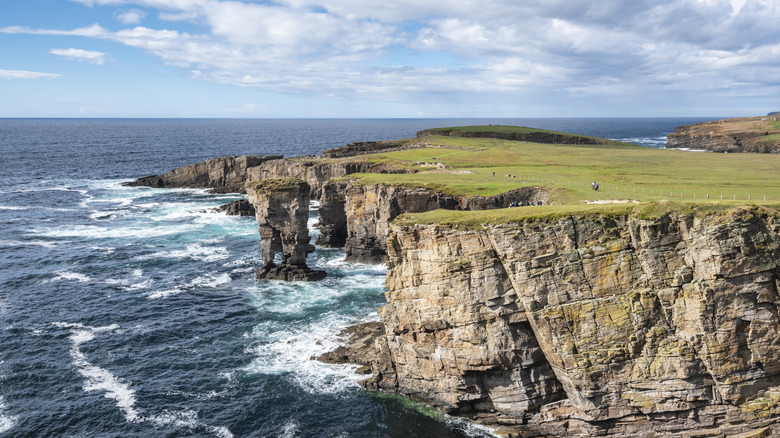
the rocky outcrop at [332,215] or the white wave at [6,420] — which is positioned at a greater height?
the rocky outcrop at [332,215]

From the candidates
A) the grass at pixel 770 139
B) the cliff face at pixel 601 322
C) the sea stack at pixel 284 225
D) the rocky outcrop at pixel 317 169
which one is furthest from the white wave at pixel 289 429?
the grass at pixel 770 139

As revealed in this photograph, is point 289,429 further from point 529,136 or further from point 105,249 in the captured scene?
point 529,136

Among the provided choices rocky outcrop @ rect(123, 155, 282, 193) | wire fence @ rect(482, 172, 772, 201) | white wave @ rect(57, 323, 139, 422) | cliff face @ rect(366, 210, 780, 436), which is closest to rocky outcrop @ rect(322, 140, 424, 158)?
rocky outcrop @ rect(123, 155, 282, 193)

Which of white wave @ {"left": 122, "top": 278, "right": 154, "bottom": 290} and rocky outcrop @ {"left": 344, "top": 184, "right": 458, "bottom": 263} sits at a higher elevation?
rocky outcrop @ {"left": 344, "top": 184, "right": 458, "bottom": 263}

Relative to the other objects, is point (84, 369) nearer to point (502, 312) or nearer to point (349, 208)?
point (502, 312)

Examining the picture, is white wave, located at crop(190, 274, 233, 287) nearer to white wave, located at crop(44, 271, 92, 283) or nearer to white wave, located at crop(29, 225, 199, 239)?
white wave, located at crop(44, 271, 92, 283)

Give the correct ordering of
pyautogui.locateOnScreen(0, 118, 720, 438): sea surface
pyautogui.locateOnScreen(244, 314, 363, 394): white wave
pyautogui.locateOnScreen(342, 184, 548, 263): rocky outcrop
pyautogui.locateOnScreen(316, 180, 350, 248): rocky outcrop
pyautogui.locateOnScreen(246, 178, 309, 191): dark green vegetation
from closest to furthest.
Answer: pyautogui.locateOnScreen(0, 118, 720, 438): sea surface < pyautogui.locateOnScreen(244, 314, 363, 394): white wave < pyautogui.locateOnScreen(246, 178, 309, 191): dark green vegetation < pyautogui.locateOnScreen(342, 184, 548, 263): rocky outcrop < pyautogui.locateOnScreen(316, 180, 350, 248): rocky outcrop

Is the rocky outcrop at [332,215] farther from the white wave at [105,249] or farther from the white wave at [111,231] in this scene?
the white wave at [105,249]
